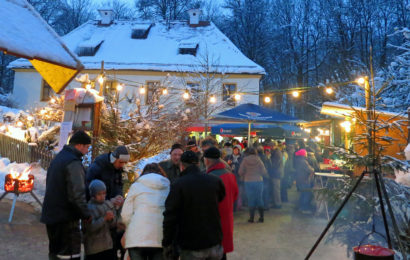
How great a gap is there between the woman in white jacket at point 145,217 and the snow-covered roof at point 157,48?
68.6ft

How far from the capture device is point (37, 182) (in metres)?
9.84

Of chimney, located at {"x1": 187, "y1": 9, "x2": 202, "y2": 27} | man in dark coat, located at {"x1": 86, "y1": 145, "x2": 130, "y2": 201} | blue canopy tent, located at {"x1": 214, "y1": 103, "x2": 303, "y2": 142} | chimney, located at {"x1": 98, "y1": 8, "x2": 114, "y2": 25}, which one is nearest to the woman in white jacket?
man in dark coat, located at {"x1": 86, "y1": 145, "x2": 130, "y2": 201}

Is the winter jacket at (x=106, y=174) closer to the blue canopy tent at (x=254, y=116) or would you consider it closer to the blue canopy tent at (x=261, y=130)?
the blue canopy tent at (x=254, y=116)

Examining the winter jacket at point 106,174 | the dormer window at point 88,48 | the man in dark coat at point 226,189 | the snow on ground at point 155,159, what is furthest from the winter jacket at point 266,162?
the dormer window at point 88,48

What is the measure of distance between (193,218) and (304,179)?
21.5ft

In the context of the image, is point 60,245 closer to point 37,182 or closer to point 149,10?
point 37,182

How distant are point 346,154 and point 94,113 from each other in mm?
5018

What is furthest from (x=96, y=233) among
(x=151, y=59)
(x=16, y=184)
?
(x=151, y=59)

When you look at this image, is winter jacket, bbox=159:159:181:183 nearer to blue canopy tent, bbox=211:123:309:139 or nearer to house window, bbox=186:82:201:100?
blue canopy tent, bbox=211:123:309:139

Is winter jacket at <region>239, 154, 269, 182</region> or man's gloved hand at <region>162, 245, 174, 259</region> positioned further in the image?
winter jacket at <region>239, 154, 269, 182</region>

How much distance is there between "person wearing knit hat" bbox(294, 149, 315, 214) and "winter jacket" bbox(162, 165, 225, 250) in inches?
243

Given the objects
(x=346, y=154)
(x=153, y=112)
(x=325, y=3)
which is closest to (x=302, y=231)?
(x=346, y=154)

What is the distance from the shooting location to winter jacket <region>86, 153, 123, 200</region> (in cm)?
450

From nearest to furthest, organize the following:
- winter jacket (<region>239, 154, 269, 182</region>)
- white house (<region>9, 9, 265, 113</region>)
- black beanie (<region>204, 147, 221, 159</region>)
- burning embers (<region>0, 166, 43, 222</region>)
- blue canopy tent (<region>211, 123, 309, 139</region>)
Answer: black beanie (<region>204, 147, 221, 159</region>) < burning embers (<region>0, 166, 43, 222</region>) < winter jacket (<region>239, 154, 269, 182</region>) < blue canopy tent (<region>211, 123, 309, 139</region>) < white house (<region>9, 9, 265, 113</region>)
